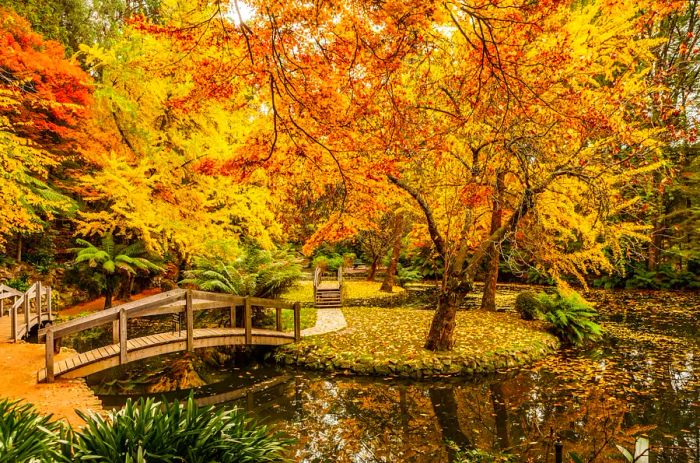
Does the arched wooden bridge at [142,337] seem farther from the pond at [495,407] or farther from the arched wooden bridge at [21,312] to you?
the arched wooden bridge at [21,312]

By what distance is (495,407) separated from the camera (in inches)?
268

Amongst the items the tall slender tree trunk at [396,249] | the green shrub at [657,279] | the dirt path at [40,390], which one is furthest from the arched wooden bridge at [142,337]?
the green shrub at [657,279]

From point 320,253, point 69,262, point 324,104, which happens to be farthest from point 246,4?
point 320,253

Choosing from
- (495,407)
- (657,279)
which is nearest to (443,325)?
(495,407)

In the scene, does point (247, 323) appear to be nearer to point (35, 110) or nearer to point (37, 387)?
point (37, 387)

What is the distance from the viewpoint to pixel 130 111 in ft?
40.2

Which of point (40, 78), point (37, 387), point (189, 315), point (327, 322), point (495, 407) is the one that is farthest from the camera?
point (40, 78)

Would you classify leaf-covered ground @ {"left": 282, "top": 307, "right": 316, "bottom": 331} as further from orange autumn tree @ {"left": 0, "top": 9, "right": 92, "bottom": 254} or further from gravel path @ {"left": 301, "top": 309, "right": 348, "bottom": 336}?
orange autumn tree @ {"left": 0, "top": 9, "right": 92, "bottom": 254}

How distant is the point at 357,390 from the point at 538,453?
11.4 feet

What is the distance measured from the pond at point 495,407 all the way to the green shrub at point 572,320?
856mm

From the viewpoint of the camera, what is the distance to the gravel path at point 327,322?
38.2ft

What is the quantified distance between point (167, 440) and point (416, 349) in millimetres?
7059

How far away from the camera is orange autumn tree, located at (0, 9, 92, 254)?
10273 mm

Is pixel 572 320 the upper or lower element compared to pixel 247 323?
lower
